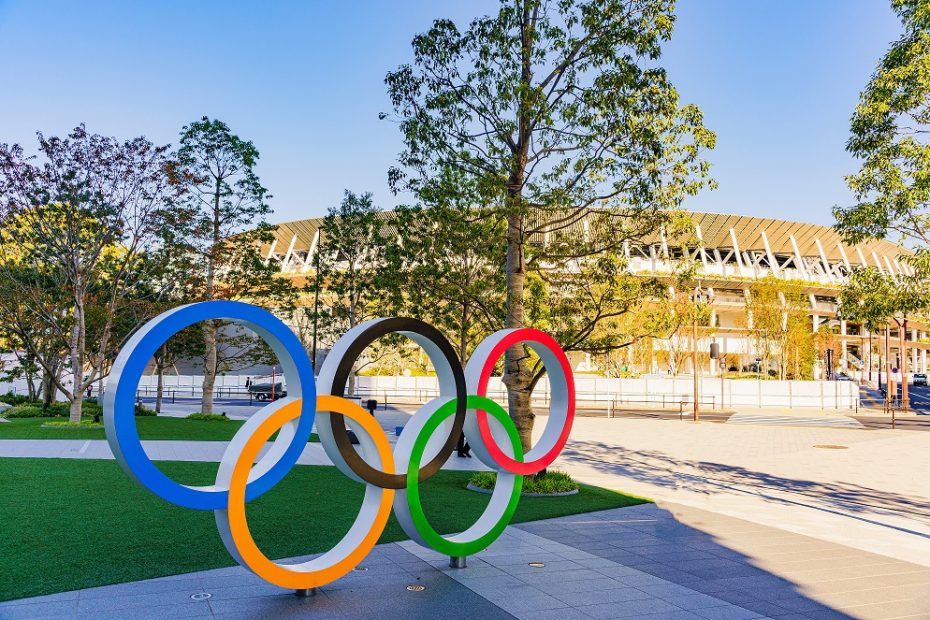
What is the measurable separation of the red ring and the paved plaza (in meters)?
1.08

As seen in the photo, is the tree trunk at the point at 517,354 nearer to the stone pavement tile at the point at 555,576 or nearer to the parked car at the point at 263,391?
the stone pavement tile at the point at 555,576

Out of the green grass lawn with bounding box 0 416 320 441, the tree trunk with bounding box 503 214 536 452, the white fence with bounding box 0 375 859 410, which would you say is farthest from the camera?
the white fence with bounding box 0 375 859 410

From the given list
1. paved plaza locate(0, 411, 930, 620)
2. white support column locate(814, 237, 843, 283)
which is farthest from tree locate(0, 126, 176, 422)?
white support column locate(814, 237, 843, 283)

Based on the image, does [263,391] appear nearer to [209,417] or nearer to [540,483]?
[209,417]

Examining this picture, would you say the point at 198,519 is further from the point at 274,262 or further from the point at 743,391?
the point at 743,391

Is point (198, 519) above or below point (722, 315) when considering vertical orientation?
below

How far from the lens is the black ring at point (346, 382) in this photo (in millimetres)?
7215

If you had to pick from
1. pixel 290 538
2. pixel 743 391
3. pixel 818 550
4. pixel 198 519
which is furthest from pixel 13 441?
pixel 743 391

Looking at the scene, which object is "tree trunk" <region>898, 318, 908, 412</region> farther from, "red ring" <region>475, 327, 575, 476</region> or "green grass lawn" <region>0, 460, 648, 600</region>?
"red ring" <region>475, 327, 575, 476</region>

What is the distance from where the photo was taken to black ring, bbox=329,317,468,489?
721 centimetres

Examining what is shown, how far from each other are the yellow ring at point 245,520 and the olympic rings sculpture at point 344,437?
10mm

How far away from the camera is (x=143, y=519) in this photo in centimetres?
978

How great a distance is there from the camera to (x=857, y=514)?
1250cm

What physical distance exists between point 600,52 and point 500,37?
193 centimetres
